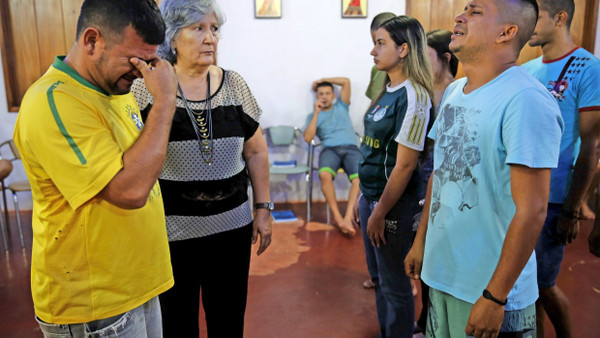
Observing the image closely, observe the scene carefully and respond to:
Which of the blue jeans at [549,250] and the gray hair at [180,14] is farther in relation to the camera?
the blue jeans at [549,250]

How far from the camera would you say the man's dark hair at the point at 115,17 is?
1.12 metres

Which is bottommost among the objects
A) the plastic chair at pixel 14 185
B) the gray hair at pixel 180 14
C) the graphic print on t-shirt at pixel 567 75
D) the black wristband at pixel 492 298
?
the plastic chair at pixel 14 185

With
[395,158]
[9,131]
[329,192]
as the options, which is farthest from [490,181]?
[9,131]

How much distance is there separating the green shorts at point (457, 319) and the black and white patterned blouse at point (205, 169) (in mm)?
765

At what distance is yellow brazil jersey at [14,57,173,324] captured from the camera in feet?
3.45

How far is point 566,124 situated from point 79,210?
1908mm

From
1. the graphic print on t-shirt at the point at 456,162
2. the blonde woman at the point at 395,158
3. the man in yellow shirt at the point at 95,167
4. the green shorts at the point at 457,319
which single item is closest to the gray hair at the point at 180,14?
the man in yellow shirt at the point at 95,167

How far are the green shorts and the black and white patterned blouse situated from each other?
765 millimetres

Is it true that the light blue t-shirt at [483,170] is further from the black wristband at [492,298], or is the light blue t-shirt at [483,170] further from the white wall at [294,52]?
the white wall at [294,52]

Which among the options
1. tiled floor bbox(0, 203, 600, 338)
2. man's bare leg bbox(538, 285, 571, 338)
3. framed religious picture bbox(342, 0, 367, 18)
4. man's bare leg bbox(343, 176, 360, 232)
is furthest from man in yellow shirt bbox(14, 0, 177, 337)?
framed religious picture bbox(342, 0, 367, 18)

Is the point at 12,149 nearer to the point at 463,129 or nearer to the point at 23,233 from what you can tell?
the point at 23,233

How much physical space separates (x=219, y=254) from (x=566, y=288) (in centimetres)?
245

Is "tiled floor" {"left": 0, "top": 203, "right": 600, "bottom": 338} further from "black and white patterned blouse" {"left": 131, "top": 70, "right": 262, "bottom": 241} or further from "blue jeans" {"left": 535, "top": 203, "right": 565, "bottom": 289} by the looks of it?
"black and white patterned blouse" {"left": 131, "top": 70, "right": 262, "bottom": 241}

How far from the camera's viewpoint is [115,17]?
3.66 feet
